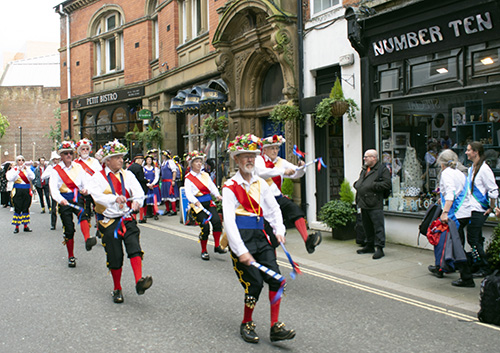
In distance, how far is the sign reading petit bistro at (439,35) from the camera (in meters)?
8.48

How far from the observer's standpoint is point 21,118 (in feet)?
216

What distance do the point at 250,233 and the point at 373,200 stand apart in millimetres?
4625

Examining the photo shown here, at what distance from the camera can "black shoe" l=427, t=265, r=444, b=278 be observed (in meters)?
7.39

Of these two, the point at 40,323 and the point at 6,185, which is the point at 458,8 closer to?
the point at 40,323

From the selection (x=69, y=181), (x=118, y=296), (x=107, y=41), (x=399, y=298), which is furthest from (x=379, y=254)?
(x=107, y=41)

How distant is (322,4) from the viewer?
479 inches

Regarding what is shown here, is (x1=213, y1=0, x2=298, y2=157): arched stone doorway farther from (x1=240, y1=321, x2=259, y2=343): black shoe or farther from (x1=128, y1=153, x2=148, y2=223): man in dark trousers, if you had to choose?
(x1=240, y1=321, x2=259, y2=343): black shoe

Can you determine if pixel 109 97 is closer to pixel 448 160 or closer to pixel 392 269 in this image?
pixel 392 269

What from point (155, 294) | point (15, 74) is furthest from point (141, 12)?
point (15, 74)

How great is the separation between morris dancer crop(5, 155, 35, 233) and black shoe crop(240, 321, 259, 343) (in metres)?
10.0

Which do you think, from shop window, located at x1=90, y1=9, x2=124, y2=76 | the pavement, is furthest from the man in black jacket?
shop window, located at x1=90, y1=9, x2=124, y2=76

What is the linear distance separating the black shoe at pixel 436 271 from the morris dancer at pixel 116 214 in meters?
4.27

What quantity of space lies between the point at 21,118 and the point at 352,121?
209 ft

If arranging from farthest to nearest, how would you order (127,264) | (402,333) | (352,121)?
(352,121) < (127,264) < (402,333)
